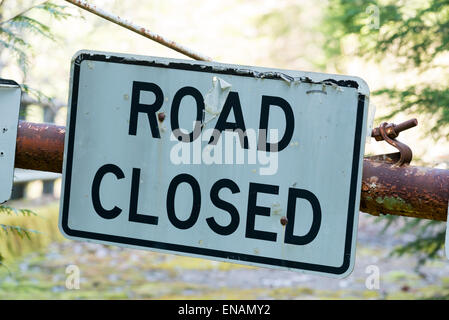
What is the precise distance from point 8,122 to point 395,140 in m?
1.14

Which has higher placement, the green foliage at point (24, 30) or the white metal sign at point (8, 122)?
the green foliage at point (24, 30)

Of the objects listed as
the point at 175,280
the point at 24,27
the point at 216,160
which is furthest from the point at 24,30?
the point at 175,280

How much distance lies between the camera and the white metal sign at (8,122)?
1683mm

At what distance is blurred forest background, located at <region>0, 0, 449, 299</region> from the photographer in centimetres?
378

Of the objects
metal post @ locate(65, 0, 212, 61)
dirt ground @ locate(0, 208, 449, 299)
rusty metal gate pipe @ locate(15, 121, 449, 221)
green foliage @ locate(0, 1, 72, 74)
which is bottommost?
dirt ground @ locate(0, 208, 449, 299)

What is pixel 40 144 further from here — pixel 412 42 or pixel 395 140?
pixel 412 42

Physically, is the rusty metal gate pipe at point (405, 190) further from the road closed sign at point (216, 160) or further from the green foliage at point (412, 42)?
the green foliage at point (412, 42)

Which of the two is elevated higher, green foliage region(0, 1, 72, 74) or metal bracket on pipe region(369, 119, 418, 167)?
green foliage region(0, 1, 72, 74)

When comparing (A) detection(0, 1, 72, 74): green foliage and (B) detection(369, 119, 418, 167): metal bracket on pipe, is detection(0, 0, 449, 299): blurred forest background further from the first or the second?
(B) detection(369, 119, 418, 167): metal bracket on pipe

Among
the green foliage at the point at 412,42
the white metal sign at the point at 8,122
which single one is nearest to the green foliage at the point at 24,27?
the white metal sign at the point at 8,122

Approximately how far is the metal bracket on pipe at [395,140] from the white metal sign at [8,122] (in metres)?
1.06

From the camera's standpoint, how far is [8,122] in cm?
169

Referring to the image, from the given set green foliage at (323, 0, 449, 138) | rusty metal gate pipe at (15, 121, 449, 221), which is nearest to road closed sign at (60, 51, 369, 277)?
rusty metal gate pipe at (15, 121, 449, 221)

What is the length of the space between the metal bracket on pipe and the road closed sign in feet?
0.56
